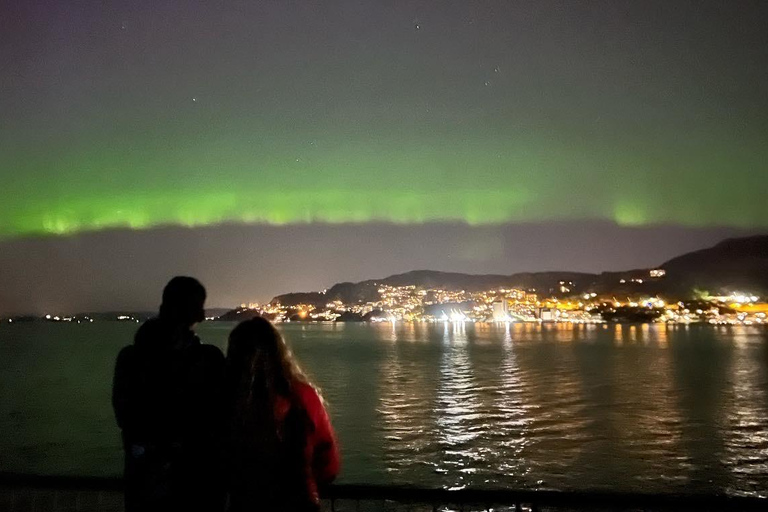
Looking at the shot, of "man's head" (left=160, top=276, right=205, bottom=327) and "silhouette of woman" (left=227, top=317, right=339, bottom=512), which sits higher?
"man's head" (left=160, top=276, right=205, bottom=327)

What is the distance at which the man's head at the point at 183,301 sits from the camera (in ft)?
10.9

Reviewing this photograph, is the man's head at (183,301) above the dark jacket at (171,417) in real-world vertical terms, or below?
above

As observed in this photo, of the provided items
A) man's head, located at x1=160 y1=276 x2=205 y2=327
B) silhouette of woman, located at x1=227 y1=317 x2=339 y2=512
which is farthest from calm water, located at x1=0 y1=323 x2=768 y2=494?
man's head, located at x1=160 y1=276 x2=205 y2=327

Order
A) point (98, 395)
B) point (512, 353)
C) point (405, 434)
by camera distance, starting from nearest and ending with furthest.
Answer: point (405, 434)
point (98, 395)
point (512, 353)

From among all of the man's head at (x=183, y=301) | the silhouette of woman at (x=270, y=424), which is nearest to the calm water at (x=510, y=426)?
the silhouette of woman at (x=270, y=424)

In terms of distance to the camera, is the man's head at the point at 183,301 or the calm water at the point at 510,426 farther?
the calm water at the point at 510,426

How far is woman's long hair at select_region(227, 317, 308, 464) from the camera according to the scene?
316 centimetres

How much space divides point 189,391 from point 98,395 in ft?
142

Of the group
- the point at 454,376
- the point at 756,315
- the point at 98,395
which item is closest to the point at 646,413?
the point at 454,376

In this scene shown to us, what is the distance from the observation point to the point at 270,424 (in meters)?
3.20

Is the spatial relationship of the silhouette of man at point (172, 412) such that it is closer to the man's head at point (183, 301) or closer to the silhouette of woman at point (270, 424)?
the man's head at point (183, 301)

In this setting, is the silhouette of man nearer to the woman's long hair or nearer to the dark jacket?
the dark jacket

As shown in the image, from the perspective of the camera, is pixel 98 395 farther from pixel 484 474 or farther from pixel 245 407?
pixel 245 407

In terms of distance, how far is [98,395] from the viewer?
42.5 metres
